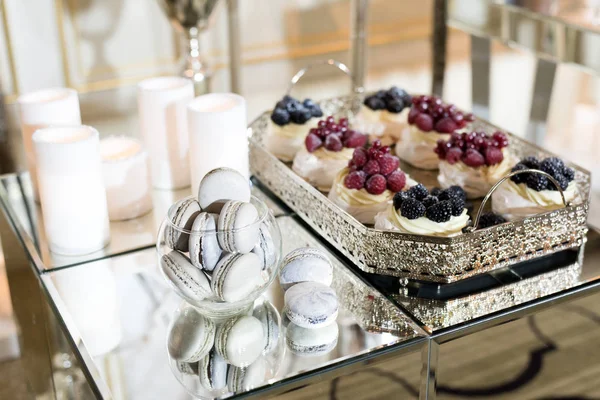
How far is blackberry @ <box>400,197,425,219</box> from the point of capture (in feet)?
3.51

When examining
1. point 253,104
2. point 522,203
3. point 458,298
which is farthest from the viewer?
point 253,104

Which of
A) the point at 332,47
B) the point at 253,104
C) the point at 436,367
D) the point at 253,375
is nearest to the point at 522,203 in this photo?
the point at 436,367

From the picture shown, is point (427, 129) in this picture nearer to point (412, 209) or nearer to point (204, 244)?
point (412, 209)

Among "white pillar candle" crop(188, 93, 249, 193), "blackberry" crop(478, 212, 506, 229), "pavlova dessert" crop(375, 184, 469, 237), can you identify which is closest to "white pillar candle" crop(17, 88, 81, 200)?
"white pillar candle" crop(188, 93, 249, 193)

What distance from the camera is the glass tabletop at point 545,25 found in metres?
1.86

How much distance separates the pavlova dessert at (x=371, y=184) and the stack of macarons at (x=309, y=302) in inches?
6.9

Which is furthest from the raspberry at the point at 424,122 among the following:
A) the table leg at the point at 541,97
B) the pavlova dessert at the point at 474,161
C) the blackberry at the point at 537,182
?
the table leg at the point at 541,97

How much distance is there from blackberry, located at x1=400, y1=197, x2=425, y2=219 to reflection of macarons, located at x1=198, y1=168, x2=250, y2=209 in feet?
0.77

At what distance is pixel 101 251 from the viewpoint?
3.94ft

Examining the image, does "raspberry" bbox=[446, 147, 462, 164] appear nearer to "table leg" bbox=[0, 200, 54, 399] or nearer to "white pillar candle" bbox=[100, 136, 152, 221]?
"white pillar candle" bbox=[100, 136, 152, 221]

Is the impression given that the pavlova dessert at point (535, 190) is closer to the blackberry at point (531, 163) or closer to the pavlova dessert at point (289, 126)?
the blackberry at point (531, 163)

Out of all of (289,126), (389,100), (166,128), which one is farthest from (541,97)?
(166,128)

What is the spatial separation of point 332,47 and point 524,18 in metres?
1.25

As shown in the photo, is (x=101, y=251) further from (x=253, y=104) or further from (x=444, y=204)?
(x=253, y=104)
